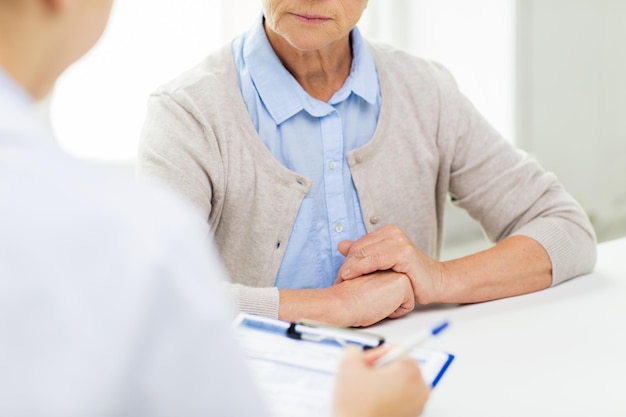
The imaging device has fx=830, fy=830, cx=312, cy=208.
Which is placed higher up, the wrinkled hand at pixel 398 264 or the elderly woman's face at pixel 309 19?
the elderly woman's face at pixel 309 19

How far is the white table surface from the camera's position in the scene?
93 cm

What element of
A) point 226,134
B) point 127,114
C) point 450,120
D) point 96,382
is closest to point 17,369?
point 96,382

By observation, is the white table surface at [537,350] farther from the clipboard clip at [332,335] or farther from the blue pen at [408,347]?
the blue pen at [408,347]

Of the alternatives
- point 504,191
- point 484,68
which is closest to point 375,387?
point 504,191

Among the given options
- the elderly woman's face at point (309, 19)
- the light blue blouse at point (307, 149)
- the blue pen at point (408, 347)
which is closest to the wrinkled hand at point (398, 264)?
the light blue blouse at point (307, 149)

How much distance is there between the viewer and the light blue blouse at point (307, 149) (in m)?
1.38

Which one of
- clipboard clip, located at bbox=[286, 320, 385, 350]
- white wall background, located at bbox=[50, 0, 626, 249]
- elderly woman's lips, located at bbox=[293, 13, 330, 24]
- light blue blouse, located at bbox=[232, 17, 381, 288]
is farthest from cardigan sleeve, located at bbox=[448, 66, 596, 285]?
white wall background, located at bbox=[50, 0, 626, 249]

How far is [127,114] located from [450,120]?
0.96 m

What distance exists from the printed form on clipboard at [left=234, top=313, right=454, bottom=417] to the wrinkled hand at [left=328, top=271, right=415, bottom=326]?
23 centimetres

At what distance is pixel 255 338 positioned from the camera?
948mm

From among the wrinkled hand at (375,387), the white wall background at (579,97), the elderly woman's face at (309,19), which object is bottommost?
the white wall background at (579,97)

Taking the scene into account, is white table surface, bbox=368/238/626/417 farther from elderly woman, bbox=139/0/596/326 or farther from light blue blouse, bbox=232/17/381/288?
light blue blouse, bbox=232/17/381/288

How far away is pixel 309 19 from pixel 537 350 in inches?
24.2

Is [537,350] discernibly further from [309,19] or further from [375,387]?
[309,19]
